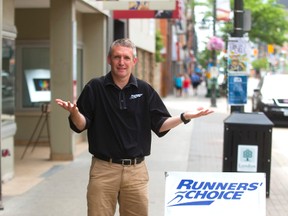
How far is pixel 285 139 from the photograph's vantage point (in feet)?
55.2

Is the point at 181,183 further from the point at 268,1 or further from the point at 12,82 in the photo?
the point at 268,1

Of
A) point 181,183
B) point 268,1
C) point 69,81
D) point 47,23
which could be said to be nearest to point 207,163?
point 69,81

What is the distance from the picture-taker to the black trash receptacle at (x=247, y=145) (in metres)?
8.00

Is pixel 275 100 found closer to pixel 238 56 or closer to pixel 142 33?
pixel 142 33

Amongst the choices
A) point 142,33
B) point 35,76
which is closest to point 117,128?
point 35,76

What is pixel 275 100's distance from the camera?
21.3m

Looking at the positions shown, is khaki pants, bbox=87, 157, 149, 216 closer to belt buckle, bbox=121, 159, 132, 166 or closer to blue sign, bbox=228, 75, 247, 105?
belt buckle, bbox=121, 159, 132, 166

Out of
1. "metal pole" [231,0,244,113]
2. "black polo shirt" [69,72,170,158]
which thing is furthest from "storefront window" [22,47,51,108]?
"black polo shirt" [69,72,170,158]

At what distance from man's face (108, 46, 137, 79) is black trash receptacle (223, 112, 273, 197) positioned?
12.5ft

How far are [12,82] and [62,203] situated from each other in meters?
2.63

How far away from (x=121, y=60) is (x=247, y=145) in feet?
13.3

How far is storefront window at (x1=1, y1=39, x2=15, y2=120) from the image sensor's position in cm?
920

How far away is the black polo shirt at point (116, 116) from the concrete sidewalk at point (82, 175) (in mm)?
2921

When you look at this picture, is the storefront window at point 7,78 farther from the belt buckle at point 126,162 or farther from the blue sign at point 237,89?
the belt buckle at point 126,162
